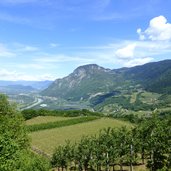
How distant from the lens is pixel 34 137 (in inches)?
5571

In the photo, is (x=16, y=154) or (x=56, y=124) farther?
(x=56, y=124)

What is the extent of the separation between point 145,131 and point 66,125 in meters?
101

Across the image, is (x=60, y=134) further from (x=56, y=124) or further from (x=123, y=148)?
(x=123, y=148)

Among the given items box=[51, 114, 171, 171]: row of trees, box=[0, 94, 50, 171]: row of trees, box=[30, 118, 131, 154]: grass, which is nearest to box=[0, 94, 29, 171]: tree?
box=[0, 94, 50, 171]: row of trees

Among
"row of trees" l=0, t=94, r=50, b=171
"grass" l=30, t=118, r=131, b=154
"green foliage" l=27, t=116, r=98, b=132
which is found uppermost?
"row of trees" l=0, t=94, r=50, b=171

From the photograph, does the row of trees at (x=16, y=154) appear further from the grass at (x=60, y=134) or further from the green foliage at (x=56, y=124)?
the green foliage at (x=56, y=124)

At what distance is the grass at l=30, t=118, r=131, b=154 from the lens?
12612 cm

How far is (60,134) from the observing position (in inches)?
5915

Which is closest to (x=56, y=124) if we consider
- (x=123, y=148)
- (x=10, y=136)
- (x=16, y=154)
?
(x=123, y=148)

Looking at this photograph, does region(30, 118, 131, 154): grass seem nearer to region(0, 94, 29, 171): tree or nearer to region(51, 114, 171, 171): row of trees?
region(0, 94, 29, 171): tree

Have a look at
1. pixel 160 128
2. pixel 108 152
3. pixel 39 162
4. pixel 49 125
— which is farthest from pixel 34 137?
pixel 39 162

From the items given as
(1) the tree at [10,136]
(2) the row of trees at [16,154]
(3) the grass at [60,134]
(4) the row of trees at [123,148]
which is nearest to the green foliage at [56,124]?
(3) the grass at [60,134]

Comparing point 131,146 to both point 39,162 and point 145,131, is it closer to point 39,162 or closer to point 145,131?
point 145,131

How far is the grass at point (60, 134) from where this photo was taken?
126 metres
